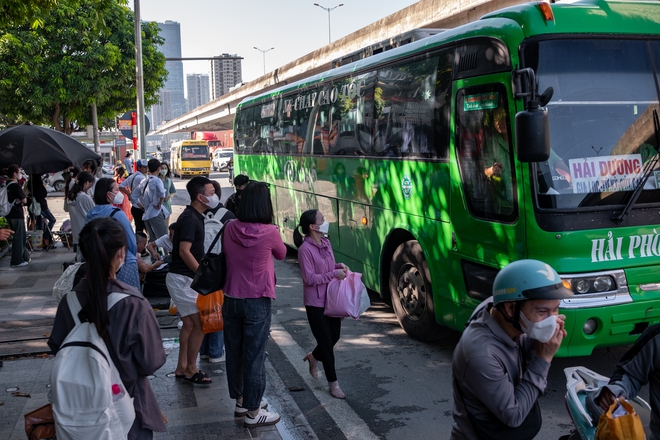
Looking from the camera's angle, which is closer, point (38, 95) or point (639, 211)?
point (639, 211)

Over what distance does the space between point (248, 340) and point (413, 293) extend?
2.85m

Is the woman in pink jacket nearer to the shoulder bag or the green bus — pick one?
the shoulder bag

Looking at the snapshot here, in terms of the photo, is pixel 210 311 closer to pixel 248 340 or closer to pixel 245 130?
pixel 248 340

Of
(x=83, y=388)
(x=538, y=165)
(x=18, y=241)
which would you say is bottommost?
(x=18, y=241)

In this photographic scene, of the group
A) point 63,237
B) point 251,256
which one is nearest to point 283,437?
point 251,256

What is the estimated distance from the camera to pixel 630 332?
552cm

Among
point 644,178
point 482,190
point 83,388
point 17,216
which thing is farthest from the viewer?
point 17,216

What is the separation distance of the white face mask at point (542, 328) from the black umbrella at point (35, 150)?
1088 cm

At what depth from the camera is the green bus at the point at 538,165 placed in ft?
17.9

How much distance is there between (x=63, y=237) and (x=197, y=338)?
9862 mm

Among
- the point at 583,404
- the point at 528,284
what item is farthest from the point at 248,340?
the point at 528,284

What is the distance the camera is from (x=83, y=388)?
10.0 ft

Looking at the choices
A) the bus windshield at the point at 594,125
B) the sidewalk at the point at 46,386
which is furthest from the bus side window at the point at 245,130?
the bus windshield at the point at 594,125

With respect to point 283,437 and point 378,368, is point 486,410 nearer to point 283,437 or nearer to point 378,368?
point 283,437
